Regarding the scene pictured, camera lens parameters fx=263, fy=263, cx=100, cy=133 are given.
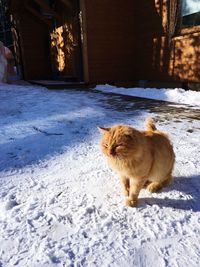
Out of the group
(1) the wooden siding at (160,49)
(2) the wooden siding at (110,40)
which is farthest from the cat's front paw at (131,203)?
(2) the wooden siding at (110,40)

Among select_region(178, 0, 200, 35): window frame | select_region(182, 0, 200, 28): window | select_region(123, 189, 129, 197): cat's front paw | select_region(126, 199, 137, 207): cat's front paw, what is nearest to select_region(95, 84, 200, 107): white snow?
select_region(178, 0, 200, 35): window frame

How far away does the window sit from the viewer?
694 centimetres

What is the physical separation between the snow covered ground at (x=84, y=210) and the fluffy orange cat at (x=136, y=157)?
0.11 m

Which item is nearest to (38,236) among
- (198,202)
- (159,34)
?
(198,202)

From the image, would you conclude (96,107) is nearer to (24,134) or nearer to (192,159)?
(24,134)

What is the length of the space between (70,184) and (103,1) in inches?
326

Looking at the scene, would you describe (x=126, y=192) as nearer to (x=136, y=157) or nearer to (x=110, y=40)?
(x=136, y=157)

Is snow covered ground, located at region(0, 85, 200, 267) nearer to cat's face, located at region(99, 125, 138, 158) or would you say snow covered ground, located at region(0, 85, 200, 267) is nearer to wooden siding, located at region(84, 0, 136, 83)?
cat's face, located at region(99, 125, 138, 158)

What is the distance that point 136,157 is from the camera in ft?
5.54

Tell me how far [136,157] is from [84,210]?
1.72 feet

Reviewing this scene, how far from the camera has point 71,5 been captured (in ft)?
30.3

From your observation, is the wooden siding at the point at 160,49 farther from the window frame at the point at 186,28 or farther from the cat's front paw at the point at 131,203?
the cat's front paw at the point at 131,203

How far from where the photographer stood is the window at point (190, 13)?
694 cm

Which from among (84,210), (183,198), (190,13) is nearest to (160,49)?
(190,13)
